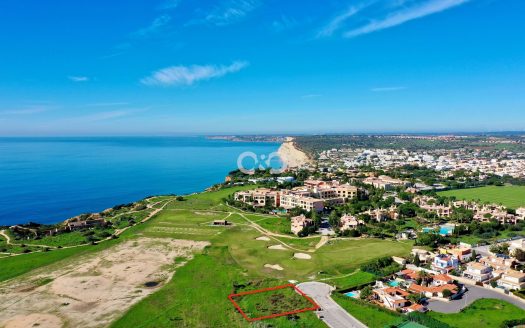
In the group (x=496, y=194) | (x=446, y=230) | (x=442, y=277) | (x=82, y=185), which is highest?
(x=82, y=185)

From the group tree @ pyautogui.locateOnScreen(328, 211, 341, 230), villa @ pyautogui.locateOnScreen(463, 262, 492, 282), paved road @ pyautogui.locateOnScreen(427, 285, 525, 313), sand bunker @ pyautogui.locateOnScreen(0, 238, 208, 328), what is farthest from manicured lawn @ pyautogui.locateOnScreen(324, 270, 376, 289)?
tree @ pyautogui.locateOnScreen(328, 211, 341, 230)

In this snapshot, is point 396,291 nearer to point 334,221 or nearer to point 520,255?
point 520,255

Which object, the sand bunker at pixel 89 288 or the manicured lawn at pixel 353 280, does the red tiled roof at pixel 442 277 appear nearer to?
the manicured lawn at pixel 353 280

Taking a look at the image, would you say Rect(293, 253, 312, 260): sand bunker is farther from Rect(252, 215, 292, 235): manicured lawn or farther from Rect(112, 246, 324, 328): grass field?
Rect(252, 215, 292, 235): manicured lawn

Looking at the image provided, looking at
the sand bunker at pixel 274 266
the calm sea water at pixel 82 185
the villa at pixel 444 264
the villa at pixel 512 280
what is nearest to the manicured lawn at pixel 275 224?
the sand bunker at pixel 274 266

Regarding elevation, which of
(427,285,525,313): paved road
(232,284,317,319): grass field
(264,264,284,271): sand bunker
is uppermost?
(232,284,317,319): grass field

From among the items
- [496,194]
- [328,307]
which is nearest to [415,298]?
[328,307]
